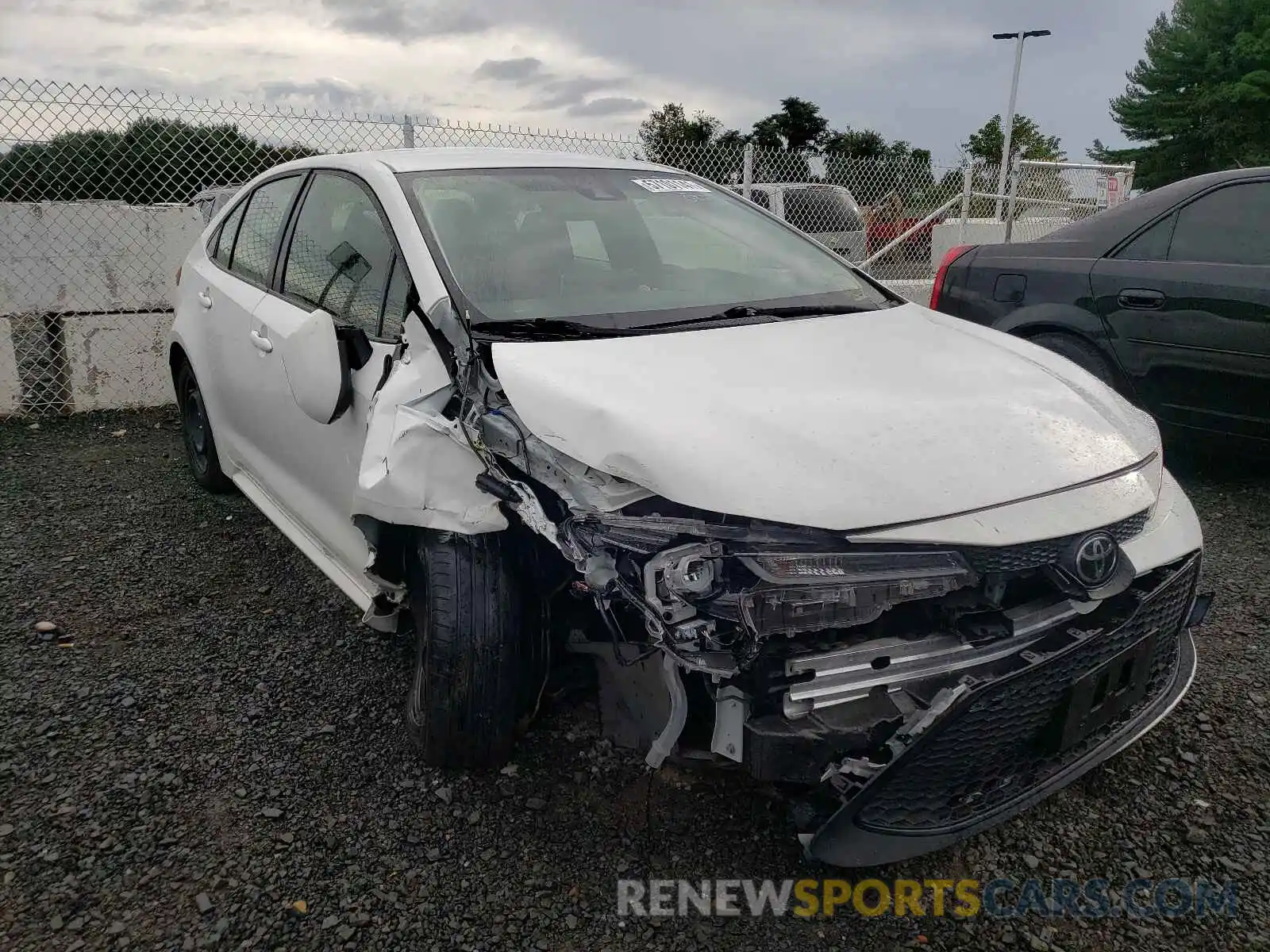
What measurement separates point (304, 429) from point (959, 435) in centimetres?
200

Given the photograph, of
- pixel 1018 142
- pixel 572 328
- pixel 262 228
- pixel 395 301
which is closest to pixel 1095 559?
pixel 572 328

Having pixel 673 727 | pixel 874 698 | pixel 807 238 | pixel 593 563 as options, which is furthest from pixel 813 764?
pixel 807 238

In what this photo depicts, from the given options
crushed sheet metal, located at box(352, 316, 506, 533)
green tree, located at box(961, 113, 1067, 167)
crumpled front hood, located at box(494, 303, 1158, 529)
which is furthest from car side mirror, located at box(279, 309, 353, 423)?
green tree, located at box(961, 113, 1067, 167)

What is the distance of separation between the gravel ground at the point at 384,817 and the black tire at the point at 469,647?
0.17 meters

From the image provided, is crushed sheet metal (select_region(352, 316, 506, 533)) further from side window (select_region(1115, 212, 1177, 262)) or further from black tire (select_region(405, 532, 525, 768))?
side window (select_region(1115, 212, 1177, 262))

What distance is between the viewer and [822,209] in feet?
29.8

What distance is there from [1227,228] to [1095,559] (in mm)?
3093

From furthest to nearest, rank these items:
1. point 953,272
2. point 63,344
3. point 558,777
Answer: point 63,344
point 953,272
point 558,777

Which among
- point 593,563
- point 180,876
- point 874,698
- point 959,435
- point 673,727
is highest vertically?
point 959,435

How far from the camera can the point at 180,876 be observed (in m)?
2.05

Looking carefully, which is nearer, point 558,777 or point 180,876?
point 180,876

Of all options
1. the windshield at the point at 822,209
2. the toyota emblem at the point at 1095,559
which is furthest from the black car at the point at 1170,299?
the windshield at the point at 822,209

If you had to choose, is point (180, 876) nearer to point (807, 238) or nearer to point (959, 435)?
point (959, 435)

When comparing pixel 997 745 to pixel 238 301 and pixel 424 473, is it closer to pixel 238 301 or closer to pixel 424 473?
pixel 424 473
